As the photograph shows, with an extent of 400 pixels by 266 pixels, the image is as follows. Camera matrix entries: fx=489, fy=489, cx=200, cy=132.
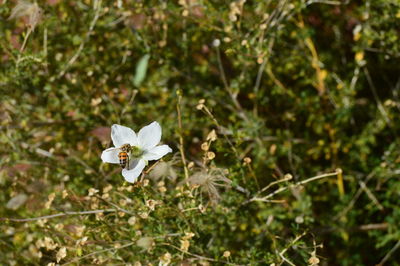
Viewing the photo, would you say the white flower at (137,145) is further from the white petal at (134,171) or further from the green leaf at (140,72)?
the green leaf at (140,72)

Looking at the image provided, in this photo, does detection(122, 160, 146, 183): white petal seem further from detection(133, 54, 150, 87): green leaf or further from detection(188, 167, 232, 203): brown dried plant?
detection(133, 54, 150, 87): green leaf

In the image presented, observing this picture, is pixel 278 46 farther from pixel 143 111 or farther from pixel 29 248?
pixel 29 248

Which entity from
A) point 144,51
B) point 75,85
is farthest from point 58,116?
point 144,51

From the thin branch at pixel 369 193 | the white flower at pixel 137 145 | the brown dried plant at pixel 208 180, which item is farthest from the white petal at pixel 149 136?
the thin branch at pixel 369 193

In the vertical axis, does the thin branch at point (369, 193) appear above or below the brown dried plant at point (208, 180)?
below

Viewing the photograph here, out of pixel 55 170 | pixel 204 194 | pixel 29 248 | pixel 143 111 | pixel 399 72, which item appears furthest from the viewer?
pixel 399 72

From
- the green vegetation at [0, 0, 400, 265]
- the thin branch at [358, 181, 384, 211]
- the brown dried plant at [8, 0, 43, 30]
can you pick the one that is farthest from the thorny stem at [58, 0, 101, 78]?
the thin branch at [358, 181, 384, 211]

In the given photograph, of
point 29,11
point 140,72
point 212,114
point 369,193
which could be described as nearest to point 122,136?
point 212,114
